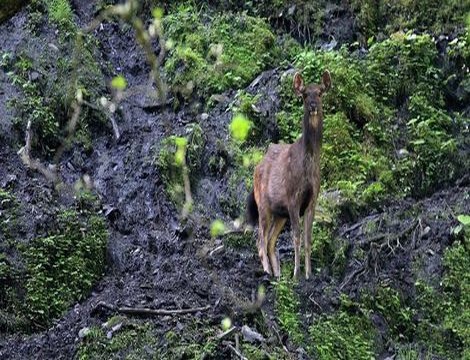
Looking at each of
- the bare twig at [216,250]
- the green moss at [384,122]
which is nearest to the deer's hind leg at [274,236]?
the bare twig at [216,250]

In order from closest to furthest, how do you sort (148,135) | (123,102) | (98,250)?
(98,250)
(148,135)
(123,102)

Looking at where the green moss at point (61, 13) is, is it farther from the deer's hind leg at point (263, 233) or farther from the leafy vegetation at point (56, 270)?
the deer's hind leg at point (263, 233)

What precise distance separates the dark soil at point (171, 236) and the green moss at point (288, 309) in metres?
0.09

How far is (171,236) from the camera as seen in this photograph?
10.9m

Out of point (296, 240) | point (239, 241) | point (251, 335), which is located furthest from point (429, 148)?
point (251, 335)

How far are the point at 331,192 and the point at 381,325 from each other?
271 centimetres

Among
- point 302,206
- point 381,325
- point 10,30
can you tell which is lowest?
point 381,325

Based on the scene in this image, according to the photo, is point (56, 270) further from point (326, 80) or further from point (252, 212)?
point (326, 80)

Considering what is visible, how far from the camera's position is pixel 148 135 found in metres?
13.0

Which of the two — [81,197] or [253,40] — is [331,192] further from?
[253,40]

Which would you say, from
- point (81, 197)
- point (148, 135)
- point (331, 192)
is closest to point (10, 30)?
point (148, 135)

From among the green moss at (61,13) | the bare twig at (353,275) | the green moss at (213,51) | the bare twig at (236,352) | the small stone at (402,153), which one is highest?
the green moss at (61,13)

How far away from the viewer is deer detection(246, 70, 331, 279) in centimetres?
906

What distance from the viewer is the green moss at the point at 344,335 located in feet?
26.5
